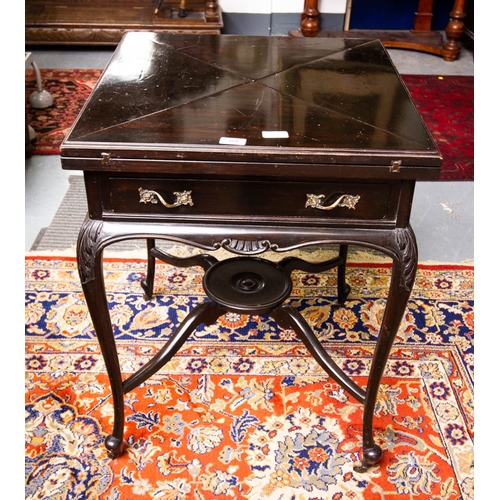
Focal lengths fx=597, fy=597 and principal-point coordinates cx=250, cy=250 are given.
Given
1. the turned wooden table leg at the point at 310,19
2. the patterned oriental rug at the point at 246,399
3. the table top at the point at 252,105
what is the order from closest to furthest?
1. the table top at the point at 252,105
2. the patterned oriental rug at the point at 246,399
3. the turned wooden table leg at the point at 310,19

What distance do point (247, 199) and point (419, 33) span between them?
448cm

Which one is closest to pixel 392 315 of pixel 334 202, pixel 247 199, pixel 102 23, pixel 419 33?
pixel 334 202

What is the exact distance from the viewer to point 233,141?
1.36 m

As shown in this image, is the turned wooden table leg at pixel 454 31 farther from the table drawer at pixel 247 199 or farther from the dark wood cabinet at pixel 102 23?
the table drawer at pixel 247 199

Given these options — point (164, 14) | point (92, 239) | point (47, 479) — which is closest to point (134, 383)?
point (47, 479)

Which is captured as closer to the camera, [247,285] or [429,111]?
[247,285]

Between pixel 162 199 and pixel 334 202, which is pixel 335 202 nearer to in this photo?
pixel 334 202

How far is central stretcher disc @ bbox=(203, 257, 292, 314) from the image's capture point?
186cm

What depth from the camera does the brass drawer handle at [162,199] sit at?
1400 mm

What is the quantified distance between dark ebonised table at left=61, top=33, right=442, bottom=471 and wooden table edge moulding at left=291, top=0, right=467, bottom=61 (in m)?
3.56

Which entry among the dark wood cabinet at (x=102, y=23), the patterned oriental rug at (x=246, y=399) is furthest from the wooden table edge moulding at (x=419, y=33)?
the patterned oriental rug at (x=246, y=399)

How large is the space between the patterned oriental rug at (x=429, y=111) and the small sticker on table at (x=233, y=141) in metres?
2.22

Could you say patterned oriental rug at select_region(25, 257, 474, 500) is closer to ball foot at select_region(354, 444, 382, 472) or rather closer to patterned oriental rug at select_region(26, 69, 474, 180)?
ball foot at select_region(354, 444, 382, 472)

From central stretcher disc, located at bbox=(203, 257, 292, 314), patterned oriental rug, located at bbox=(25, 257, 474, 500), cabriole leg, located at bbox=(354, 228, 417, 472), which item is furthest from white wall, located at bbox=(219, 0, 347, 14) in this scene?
cabriole leg, located at bbox=(354, 228, 417, 472)
